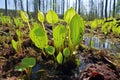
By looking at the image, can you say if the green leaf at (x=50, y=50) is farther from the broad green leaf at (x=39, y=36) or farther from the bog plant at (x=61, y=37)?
the broad green leaf at (x=39, y=36)

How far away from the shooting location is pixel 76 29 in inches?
67.4

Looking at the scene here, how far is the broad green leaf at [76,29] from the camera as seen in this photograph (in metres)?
1.66

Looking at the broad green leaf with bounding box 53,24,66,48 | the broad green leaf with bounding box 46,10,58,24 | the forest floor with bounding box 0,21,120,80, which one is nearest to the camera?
the forest floor with bounding box 0,21,120,80

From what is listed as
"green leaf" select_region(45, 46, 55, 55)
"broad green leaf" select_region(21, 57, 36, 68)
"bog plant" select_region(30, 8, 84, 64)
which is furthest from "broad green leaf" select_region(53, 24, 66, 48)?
"broad green leaf" select_region(21, 57, 36, 68)

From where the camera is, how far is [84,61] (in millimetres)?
1912

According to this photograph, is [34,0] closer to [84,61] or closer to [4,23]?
[4,23]

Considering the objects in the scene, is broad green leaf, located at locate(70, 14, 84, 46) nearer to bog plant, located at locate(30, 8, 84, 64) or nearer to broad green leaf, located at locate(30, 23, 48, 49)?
bog plant, located at locate(30, 8, 84, 64)

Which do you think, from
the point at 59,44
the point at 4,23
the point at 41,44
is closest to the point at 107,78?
the point at 59,44

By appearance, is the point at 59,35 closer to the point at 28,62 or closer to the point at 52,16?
the point at 52,16

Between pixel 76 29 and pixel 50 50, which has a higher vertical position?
pixel 76 29

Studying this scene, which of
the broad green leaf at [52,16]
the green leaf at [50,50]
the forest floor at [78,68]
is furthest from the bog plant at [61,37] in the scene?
the broad green leaf at [52,16]

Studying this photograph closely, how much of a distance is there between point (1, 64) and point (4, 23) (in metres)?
5.07

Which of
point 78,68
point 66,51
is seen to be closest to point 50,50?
point 66,51

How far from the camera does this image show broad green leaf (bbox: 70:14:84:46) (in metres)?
1.66
